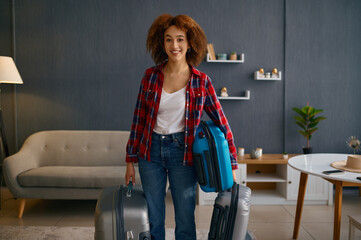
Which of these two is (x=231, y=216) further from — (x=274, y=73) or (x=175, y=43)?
(x=274, y=73)

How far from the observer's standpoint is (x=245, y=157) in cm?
339

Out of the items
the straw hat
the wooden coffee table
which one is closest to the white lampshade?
the wooden coffee table

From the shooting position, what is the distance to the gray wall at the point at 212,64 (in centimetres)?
365

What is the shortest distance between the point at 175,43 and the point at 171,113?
34cm

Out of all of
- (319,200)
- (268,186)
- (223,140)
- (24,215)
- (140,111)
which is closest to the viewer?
(223,140)

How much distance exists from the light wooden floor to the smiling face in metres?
1.71

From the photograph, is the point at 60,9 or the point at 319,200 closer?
the point at 319,200

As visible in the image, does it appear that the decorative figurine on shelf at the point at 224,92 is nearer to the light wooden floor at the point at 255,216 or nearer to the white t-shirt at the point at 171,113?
the light wooden floor at the point at 255,216

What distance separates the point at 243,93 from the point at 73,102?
2.09m

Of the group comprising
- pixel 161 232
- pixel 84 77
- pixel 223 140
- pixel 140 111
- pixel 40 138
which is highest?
pixel 84 77

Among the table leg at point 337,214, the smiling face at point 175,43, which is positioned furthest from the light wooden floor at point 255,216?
the smiling face at point 175,43

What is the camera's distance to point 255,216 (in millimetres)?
2898

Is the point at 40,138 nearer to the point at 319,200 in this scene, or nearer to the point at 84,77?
the point at 84,77

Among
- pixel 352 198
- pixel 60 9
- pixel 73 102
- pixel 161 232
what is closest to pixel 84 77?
pixel 73 102
